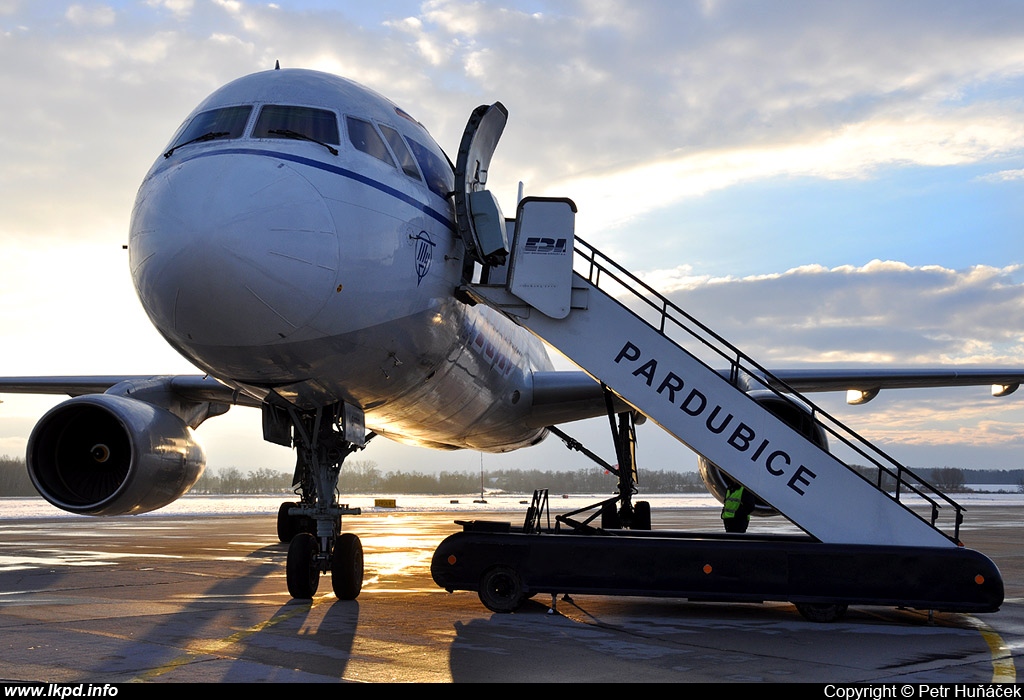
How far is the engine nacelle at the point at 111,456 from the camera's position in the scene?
1220cm

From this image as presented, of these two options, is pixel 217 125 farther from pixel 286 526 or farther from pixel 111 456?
pixel 286 526

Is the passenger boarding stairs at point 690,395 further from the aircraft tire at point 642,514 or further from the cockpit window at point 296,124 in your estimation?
the aircraft tire at point 642,514

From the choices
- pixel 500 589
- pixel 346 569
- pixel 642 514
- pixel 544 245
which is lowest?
pixel 500 589

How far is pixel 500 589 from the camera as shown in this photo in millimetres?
8875

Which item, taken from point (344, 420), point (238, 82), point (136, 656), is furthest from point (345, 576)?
point (238, 82)

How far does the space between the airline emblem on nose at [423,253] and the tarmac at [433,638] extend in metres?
3.06

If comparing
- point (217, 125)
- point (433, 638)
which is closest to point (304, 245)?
point (217, 125)

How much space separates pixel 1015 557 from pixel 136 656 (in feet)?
52.1

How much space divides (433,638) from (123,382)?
9399 millimetres

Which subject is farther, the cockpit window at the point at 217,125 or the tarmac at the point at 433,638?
the cockpit window at the point at 217,125

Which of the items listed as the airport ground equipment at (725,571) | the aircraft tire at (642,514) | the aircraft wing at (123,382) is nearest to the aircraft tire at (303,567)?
the airport ground equipment at (725,571)

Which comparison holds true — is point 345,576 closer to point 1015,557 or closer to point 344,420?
point 344,420

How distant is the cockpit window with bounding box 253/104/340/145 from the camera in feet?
26.6

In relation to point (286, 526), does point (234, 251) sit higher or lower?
higher
